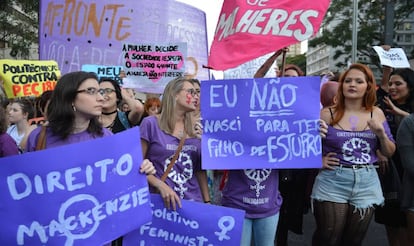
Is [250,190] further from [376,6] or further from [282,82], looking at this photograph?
[376,6]

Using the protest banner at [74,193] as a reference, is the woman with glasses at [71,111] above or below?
above

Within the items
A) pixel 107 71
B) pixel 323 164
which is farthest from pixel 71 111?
pixel 107 71

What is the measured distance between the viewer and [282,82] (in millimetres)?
3172

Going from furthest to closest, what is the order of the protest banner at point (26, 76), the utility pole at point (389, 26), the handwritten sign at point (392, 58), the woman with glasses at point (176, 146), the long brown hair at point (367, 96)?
the utility pole at point (389, 26) → the protest banner at point (26, 76) → the handwritten sign at point (392, 58) → the long brown hair at point (367, 96) → the woman with glasses at point (176, 146)

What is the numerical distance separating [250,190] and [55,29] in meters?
3.60

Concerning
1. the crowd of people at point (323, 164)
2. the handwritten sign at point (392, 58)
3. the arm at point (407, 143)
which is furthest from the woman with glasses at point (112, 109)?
the handwritten sign at point (392, 58)

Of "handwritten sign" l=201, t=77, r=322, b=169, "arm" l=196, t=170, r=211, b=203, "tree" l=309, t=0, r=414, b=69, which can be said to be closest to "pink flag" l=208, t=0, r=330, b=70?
"handwritten sign" l=201, t=77, r=322, b=169

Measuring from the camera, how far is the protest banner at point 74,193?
2.21 metres

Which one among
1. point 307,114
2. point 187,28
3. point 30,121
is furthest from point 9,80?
point 307,114

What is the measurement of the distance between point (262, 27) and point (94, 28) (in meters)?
2.82

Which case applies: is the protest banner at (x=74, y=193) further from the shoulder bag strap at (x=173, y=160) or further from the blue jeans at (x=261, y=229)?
the blue jeans at (x=261, y=229)

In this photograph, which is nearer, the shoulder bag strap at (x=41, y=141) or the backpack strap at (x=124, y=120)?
the shoulder bag strap at (x=41, y=141)

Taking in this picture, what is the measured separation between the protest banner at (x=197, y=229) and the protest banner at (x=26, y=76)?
10.5 ft

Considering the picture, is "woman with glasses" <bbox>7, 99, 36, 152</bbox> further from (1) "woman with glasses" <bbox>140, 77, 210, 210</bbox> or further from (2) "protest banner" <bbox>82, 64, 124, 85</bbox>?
(1) "woman with glasses" <bbox>140, 77, 210, 210</bbox>
